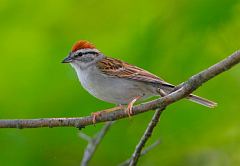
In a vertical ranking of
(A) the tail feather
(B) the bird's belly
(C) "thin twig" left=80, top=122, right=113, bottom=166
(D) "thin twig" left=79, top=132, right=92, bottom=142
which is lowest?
(D) "thin twig" left=79, top=132, right=92, bottom=142

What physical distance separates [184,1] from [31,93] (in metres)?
0.71

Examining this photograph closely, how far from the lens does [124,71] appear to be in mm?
3545

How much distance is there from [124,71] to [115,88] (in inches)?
3.9

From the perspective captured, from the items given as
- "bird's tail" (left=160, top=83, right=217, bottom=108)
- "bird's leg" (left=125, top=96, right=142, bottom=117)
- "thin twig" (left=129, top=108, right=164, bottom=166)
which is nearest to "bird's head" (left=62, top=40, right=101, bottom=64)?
"bird's leg" (left=125, top=96, right=142, bottom=117)

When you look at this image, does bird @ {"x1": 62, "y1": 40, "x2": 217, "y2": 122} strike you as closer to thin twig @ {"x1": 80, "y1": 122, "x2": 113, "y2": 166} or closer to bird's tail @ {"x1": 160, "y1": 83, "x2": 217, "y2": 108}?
bird's tail @ {"x1": 160, "y1": 83, "x2": 217, "y2": 108}

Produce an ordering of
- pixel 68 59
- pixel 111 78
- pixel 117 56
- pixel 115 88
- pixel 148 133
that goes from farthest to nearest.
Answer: pixel 111 78
pixel 115 88
pixel 68 59
pixel 117 56
pixel 148 133

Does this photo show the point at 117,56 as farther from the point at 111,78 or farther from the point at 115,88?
the point at 111,78

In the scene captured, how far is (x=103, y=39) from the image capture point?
3.02 m

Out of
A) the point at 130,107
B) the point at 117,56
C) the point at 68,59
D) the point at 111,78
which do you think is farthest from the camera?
the point at 111,78

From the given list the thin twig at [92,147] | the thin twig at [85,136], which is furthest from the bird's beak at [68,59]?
the thin twig at [92,147]

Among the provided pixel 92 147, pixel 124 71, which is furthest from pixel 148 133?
pixel 124 71

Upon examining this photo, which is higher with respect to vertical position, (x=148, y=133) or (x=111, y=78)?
(x=148, y=133)

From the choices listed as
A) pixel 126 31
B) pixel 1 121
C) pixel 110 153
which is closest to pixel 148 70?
pixel 126 31

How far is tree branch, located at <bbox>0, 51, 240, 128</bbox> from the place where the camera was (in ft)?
7.45
